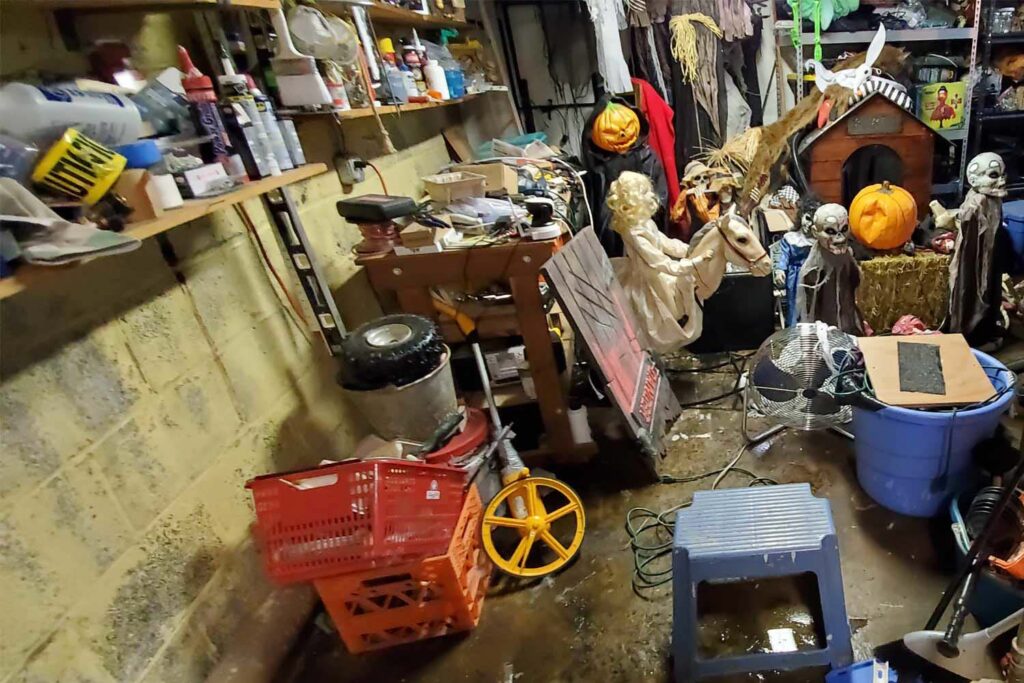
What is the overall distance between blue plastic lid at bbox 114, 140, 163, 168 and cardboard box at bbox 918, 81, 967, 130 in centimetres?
374

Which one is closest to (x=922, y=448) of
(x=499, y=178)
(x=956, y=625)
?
(x=956, y=625)

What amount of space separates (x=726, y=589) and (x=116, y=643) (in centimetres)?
149

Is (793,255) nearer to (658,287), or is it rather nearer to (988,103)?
(658,287)

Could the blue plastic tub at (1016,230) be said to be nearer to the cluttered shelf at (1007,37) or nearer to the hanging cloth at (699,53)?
the cluttered shelf at (1007,37)

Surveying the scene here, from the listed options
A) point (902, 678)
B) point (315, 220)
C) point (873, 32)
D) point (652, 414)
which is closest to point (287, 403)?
point (315, 220)

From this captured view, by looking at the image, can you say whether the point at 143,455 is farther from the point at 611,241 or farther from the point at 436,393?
the point at 611,241

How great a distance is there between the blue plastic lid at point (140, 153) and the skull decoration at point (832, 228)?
2.07 metres

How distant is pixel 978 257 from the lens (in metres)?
2.32

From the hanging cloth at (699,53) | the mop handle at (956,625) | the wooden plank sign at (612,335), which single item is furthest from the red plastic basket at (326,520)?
the hanging cloth at (699,53)

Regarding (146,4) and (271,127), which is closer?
(146,4)

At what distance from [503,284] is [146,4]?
122cm

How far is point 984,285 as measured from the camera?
237 cm

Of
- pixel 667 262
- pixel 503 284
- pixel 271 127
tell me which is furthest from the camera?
pixel 667 262

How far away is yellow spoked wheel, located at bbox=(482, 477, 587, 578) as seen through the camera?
5.89 feet
